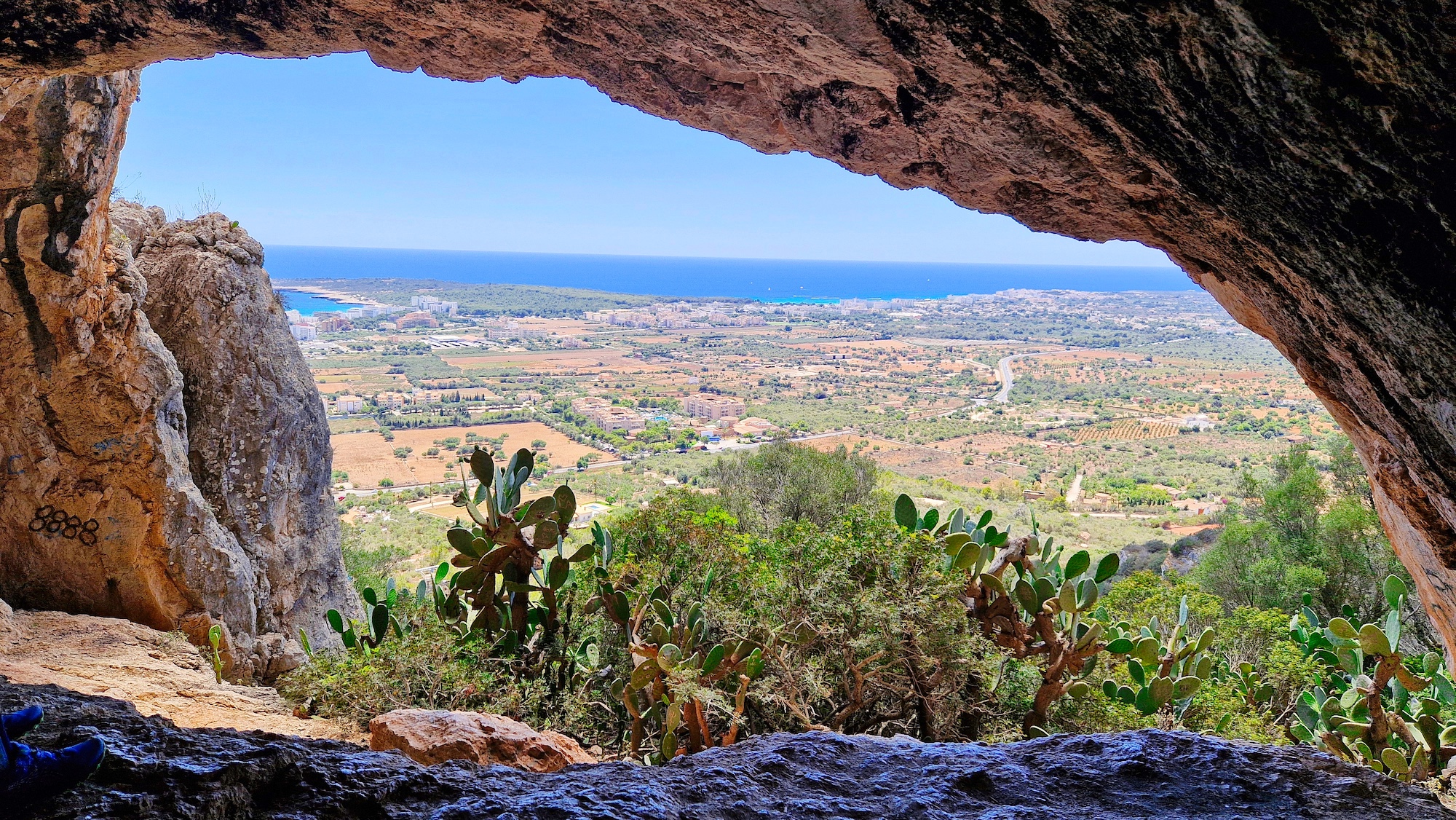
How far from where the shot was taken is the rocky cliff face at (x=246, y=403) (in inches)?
306

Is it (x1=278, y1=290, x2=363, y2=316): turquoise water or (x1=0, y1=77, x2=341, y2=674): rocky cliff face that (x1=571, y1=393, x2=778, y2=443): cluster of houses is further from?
(x1=278, y1=290, x2=363, y2=316): turquoise water

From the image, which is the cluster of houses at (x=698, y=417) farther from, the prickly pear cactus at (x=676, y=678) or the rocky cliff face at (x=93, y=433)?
the prickly pear cactus at (x=676, y=678)

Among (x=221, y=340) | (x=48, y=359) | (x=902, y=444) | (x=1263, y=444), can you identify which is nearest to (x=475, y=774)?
(x=48, y=359)

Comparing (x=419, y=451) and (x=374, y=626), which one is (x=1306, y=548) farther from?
(x=419, y=451)

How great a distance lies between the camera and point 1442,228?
2.21 metres

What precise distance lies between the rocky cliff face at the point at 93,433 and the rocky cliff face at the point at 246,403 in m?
0.70

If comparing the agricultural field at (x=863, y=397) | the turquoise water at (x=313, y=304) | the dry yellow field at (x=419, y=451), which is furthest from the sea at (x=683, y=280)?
the dry yellow field at (x=419, y=451)

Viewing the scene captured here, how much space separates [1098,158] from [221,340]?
832 centimetres

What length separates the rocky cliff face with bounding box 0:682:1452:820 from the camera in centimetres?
264

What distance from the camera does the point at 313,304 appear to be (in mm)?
71438

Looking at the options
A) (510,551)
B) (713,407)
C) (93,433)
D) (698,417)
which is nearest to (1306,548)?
(510,551)

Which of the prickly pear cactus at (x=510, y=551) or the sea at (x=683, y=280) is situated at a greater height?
the sea at (x=683, y=280)

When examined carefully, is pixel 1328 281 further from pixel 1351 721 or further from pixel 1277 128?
pixel 1351 721

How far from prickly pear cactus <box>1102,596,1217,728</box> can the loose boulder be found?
404cm
